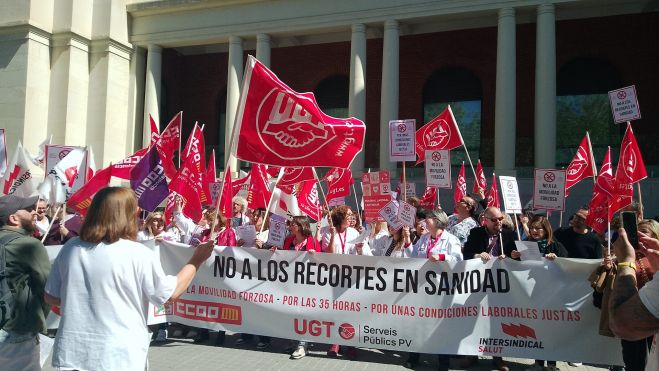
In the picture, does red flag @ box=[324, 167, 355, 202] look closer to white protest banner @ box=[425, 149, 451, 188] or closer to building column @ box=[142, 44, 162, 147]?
white protest banner @ box=[425, 149, 451, 188]

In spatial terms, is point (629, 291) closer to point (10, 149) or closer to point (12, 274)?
point (12, 274)

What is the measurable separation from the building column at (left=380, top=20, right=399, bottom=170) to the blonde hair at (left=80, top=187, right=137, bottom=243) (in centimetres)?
1717

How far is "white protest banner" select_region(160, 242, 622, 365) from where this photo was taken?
621 centimetres

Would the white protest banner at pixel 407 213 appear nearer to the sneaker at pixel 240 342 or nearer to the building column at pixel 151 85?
the sneaker at pixel 240 342

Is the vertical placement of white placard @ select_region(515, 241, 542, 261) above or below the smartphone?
below

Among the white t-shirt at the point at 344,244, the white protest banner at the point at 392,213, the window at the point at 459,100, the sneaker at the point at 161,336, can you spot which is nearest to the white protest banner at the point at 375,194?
the white t-shirt at the point at 344,244

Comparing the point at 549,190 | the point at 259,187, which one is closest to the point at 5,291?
the point at 259,187

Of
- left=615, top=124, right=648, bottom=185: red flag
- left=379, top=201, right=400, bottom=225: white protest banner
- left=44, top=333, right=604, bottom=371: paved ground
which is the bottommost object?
left=44, top=333, right=604, bottom=371: paved ground

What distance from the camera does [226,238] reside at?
7879 mm

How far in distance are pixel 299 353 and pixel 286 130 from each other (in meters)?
2.81

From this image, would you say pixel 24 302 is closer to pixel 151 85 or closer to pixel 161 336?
pixel 161 336

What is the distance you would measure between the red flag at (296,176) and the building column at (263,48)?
13228 millimetres

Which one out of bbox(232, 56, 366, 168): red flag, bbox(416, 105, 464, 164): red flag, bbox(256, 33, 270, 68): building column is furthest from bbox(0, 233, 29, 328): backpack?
bbox(256, 33, 270, 68): building column

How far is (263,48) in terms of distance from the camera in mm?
21609
